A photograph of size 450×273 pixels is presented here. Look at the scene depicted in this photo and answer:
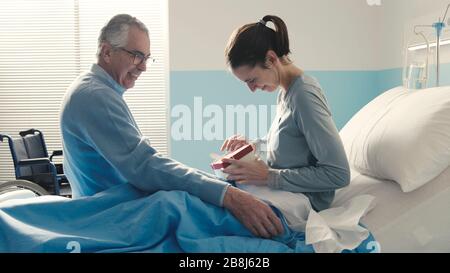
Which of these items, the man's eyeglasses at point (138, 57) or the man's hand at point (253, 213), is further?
the man's eyeglasses at point (138, 57)

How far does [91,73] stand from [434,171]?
0.81 m

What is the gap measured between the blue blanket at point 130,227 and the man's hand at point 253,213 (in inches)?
0.6

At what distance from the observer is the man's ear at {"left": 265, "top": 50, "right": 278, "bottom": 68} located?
1.19 meters

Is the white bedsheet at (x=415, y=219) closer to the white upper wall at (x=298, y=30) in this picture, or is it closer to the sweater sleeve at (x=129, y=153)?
the sweater sleeve at (x=129, y=153)

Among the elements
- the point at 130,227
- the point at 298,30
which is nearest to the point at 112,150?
the point at 130,227

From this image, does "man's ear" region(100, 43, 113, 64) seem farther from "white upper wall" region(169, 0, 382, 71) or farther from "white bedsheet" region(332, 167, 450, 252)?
"white upper wall" region(169, 0, 382, 71)

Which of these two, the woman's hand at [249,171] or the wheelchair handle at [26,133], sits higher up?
the woman's hand at [249,171]

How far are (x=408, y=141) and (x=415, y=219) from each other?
17cm

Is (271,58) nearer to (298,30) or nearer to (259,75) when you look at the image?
(259,75)

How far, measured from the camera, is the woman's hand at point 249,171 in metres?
1.12

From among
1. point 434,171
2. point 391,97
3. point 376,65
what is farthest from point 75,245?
point 376,65

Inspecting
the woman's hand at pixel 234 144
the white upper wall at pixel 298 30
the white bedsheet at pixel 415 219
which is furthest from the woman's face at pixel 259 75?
the white upper wall at pixel 298 30

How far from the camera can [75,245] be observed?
95cm

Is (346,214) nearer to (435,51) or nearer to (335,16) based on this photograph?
(435,51)
